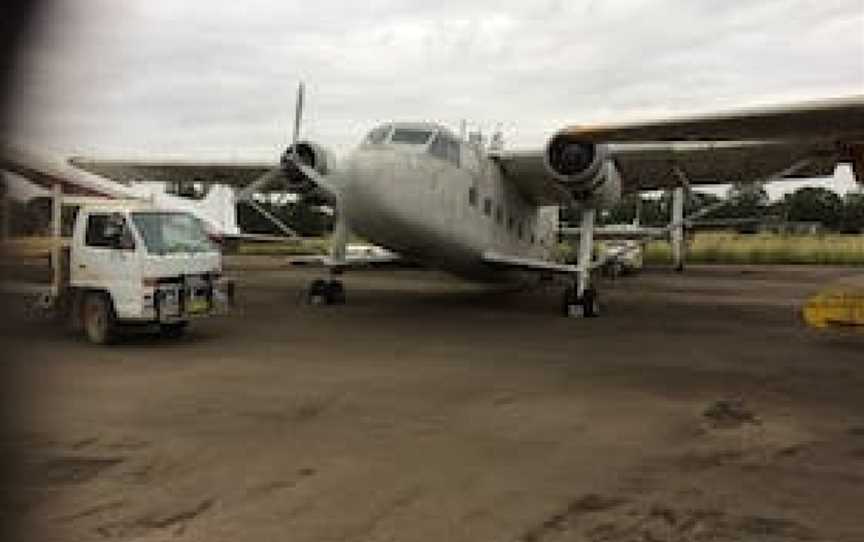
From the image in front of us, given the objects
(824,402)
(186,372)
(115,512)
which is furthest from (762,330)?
(115,512)

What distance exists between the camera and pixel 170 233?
1530 cm

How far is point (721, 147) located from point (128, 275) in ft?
35.0

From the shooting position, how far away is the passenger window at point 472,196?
19663mm

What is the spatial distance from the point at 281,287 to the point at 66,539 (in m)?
21.0

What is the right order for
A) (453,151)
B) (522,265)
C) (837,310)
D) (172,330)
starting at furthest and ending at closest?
1. (522,265)
2. (453,151)
3. (172,330)
4. (837,310)

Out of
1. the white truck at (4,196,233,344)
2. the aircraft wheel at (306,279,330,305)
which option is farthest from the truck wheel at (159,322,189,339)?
the aircraft wheel at (306,279,330,305)

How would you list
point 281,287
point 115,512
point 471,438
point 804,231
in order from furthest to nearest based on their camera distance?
point 804,231, point 281,287, point 471,438, point 115,512

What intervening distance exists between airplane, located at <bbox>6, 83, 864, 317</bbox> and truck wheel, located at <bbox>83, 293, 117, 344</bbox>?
257cm

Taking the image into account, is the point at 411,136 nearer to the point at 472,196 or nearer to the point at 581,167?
the point at 472,196

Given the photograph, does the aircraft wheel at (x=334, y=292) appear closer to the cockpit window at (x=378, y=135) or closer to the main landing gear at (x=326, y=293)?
the main landing gear at (x=326, y=293)

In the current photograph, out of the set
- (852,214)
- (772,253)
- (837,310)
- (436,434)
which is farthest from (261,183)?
(852,214)

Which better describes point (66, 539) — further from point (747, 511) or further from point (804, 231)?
point (804, 231)

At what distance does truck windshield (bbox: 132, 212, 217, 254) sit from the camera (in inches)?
585

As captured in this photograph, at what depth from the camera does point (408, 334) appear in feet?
53.1
